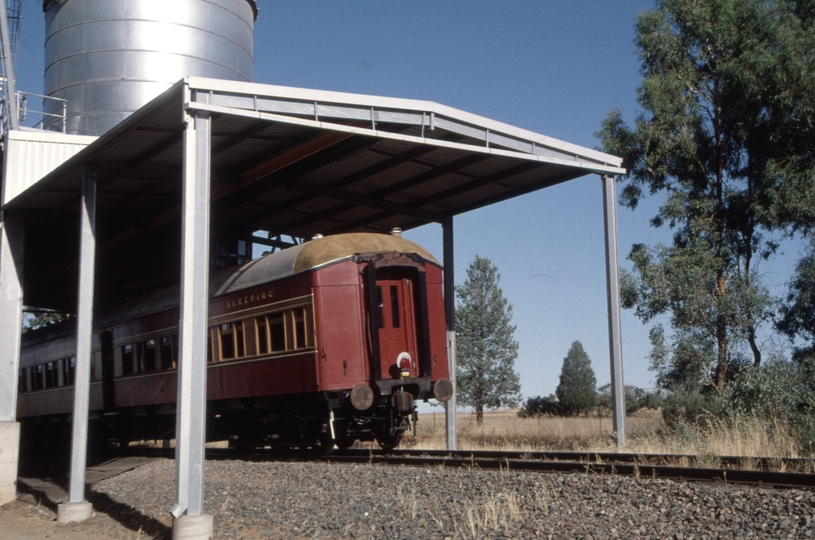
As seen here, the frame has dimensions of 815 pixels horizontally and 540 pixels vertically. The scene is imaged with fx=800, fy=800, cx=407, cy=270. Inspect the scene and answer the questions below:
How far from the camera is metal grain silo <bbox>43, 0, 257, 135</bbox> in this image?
821 inches

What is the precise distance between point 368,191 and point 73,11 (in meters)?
9.99

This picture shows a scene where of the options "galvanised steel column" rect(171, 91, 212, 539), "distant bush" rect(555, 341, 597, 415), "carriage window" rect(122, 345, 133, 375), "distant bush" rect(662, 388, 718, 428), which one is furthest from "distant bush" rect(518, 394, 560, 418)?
"galvanised steel column" rect(171, 91, 212, 539)

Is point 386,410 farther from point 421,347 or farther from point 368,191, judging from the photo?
point 368,191

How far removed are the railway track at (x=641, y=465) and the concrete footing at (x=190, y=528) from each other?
387 centimetres

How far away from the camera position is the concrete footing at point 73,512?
12.3 m

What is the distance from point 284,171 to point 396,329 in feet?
14.4

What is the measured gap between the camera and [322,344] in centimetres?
1416

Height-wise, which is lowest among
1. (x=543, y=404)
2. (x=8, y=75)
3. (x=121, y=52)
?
(x=543, y=404)

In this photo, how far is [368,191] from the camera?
19203 mm

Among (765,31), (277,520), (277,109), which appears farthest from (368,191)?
(765,31)

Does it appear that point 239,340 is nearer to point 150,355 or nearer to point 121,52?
point 150,355

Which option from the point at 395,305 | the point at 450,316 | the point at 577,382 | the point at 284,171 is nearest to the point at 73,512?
the point at 395,305

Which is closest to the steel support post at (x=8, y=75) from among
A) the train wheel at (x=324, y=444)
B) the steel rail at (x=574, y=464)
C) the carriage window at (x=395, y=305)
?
the steel rail at (x=574, y=464)

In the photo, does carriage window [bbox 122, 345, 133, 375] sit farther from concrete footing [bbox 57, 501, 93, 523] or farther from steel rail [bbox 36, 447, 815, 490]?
concrete footing [bbox 57, 501, 93, 523]
